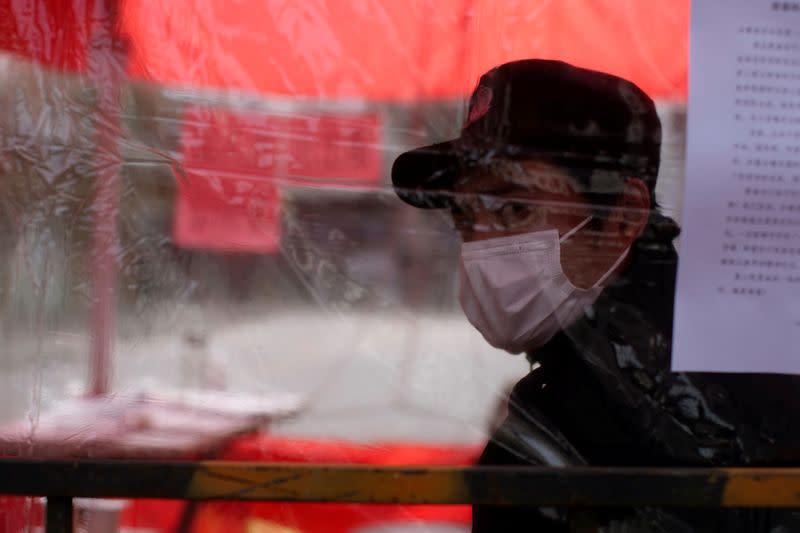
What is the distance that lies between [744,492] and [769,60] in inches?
22.9

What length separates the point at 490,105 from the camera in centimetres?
118

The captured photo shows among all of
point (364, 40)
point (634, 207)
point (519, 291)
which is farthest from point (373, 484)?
point (364, 40)

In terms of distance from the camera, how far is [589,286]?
1.20 meters

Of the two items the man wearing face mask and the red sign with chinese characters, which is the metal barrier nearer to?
the man wearing face mask

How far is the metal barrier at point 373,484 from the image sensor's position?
95 cm

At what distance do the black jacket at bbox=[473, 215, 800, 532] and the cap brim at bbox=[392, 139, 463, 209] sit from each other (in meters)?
0.30

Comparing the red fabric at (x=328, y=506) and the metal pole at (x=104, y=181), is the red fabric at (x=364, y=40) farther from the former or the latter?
the red fabric at (x=328, y=506)

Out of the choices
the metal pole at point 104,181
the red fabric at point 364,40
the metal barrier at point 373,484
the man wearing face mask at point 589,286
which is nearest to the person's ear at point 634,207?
the man wearing face mask at point 589,286

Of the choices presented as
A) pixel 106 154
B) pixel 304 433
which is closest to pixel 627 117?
pixel 304 433

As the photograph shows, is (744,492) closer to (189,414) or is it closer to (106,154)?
(189,414)

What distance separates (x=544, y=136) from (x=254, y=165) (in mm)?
444

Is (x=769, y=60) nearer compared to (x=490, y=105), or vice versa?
(x=769, y=60)

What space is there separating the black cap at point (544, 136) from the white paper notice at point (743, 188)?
0.37 ft

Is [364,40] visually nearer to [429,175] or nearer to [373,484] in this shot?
[429,175]
